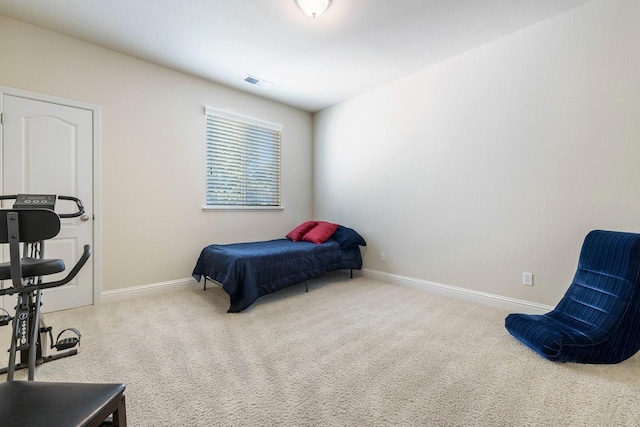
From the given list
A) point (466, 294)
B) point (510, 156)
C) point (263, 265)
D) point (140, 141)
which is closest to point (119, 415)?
point (263, 265)

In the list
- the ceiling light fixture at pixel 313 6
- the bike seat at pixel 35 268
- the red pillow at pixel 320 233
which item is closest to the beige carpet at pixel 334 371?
the bike seat at pixel 35 268

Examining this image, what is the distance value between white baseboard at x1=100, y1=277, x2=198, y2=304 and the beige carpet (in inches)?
7.5

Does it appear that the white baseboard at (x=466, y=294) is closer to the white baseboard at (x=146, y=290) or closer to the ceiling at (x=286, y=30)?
the white baseboard at (x=146, y=290)

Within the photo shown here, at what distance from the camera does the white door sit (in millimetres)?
2504

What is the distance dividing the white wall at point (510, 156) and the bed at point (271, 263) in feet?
1.36

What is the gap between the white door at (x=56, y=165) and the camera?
2504 mm

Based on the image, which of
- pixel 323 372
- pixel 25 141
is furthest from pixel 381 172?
pixel 25 141

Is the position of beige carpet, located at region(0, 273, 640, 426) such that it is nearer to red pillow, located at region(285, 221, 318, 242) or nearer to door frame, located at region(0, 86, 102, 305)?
door frame, located at region(0, 86, 102, 305)

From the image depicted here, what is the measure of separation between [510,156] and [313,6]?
225cm

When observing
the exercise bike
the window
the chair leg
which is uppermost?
the window

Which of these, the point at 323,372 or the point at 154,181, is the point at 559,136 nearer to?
the point at 323,372

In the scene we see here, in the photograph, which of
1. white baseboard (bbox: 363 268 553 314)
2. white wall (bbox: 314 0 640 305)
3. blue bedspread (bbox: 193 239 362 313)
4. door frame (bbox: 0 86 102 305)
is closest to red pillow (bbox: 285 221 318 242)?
blue bedspread (bbox: 193 239 362 313)

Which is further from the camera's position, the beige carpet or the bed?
the bed

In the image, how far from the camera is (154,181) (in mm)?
3246
